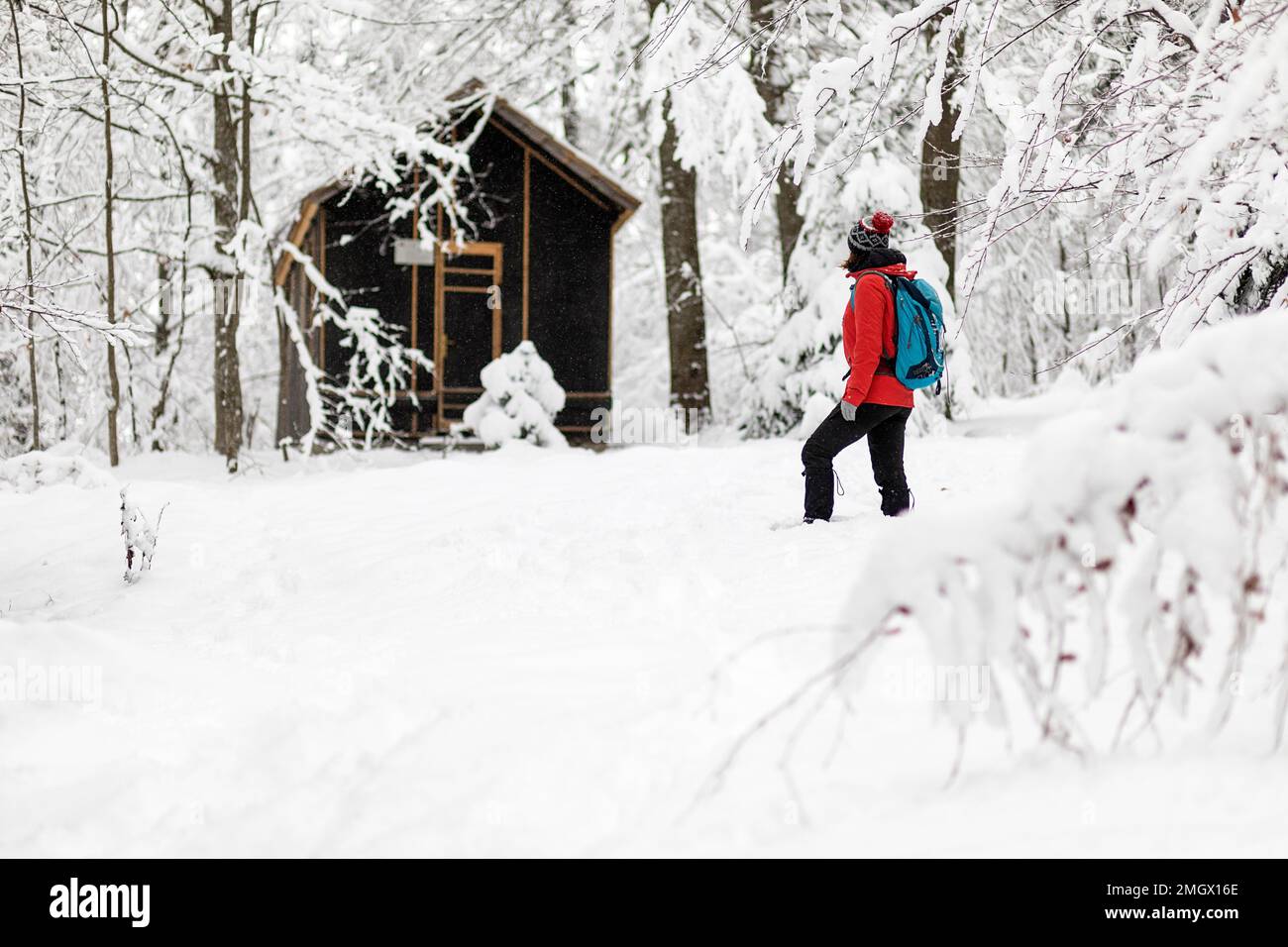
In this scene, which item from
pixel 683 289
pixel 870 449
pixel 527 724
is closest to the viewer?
pixel 527 724

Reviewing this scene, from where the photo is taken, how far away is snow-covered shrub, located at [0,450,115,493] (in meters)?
6.68

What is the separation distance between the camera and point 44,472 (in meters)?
6.88

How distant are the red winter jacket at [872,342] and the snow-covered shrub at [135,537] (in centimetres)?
392

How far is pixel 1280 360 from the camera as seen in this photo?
2.61 meters

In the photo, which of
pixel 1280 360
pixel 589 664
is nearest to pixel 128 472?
pixel 589 664

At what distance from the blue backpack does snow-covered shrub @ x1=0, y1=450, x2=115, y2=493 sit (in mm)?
4672

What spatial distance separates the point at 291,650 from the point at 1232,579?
363 cm

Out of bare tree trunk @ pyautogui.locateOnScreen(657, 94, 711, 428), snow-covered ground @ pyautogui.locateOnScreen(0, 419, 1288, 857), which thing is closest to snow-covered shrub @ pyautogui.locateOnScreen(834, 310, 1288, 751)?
snow-covered ground @ pyautogui.locateOnScreen(0, 419, 1288, 857)

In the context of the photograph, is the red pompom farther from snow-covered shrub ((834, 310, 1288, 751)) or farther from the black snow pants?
snow-covered shrub ((834, 310, 1288, 751))

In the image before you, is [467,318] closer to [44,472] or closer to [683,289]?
[683,289]

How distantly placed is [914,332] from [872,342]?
241 millimetres

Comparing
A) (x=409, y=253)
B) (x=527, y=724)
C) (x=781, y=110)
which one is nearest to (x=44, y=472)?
(x=527, y=724)

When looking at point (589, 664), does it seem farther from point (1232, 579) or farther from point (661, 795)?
point (1232, 579)

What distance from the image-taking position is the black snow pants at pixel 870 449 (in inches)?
241
